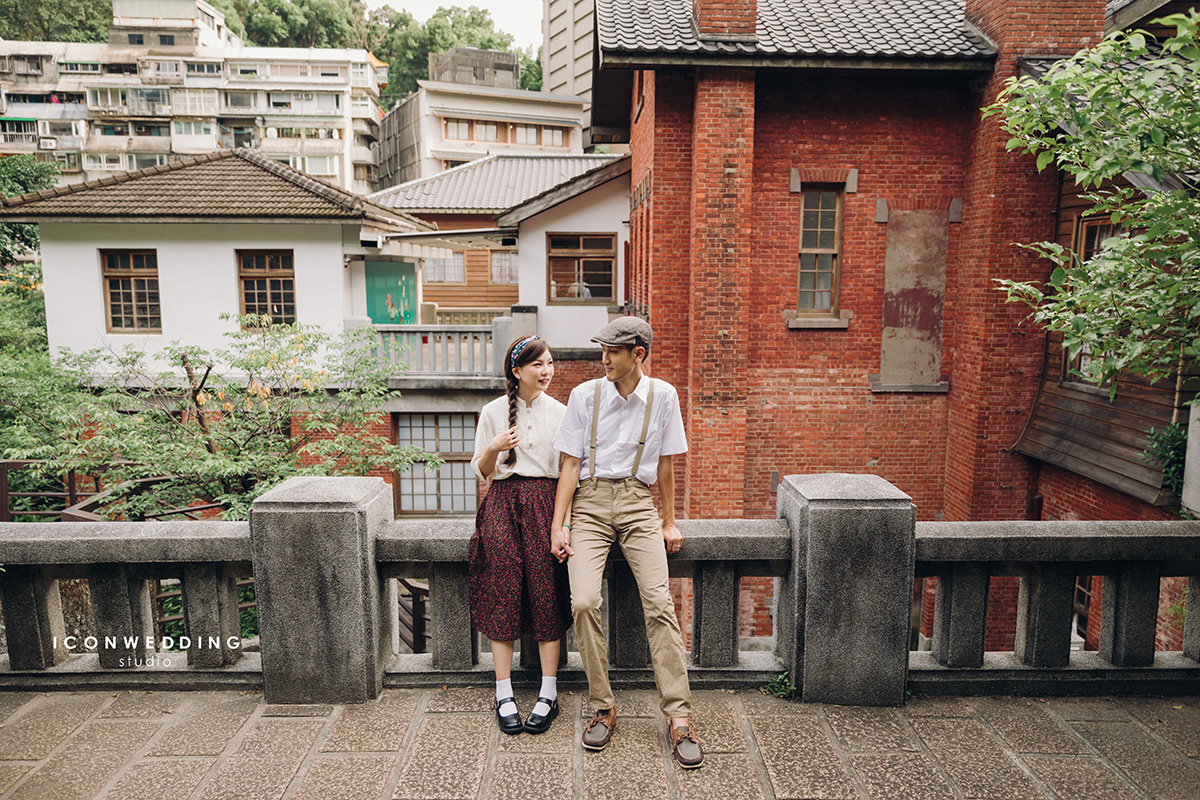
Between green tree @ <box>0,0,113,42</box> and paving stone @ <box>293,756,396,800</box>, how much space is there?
67737mm

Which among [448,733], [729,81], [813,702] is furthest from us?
[729,81]

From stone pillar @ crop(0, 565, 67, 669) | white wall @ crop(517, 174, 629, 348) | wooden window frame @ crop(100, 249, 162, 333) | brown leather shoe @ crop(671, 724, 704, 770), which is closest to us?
brown leather shoe @ crop(671, 724, 704, 770)

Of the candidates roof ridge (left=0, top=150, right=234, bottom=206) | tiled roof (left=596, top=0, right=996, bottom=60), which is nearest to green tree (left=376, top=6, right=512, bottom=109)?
roof ridge (left=0, top=150, right=234, bottom=206)

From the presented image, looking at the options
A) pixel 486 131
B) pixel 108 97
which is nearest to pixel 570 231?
pixel 486 131

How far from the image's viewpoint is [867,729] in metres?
3.60

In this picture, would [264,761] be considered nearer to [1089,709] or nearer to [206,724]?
[206,724]

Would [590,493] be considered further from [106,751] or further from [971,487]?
[971,487]

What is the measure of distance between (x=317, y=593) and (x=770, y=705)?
7.72ft

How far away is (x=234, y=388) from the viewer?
9.62 metres

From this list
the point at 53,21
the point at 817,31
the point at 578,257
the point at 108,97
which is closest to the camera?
the point at 817,31

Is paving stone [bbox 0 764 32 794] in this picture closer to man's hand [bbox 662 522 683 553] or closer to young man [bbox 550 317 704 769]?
young man [bbox 550 317 704 769]

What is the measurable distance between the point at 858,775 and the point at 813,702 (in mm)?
587

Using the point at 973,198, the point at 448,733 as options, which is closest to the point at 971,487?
the point at 973,198

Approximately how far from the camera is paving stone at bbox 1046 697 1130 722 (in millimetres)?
3712
